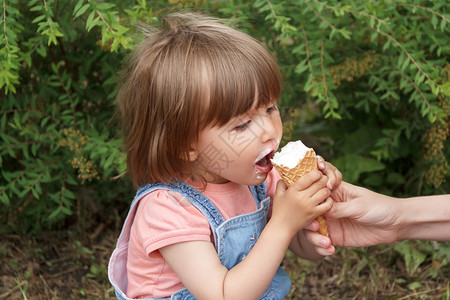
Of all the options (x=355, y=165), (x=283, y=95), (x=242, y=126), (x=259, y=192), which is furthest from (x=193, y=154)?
(x=355, y=165)

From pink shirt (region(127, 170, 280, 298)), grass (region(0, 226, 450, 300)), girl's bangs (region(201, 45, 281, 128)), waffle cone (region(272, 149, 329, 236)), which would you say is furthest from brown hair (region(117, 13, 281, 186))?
grass (region(0, 226, 450, 300))

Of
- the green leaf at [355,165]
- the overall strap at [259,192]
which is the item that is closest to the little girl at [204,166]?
the overall strap at [259,192]

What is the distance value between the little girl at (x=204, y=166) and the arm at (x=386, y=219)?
21 cm

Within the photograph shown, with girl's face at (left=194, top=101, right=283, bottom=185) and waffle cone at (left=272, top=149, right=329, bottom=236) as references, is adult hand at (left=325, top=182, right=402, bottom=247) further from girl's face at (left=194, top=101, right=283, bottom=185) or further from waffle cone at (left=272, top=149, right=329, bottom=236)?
girl's face at (left=194, top=101, right=283, bottom=185)

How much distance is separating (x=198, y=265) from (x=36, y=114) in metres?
1.39

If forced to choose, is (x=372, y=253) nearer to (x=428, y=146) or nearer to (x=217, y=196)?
(x=428, y=146)

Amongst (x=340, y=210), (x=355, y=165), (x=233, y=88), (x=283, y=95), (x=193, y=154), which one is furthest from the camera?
(x=355, y=165)

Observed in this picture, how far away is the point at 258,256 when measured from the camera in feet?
5.96

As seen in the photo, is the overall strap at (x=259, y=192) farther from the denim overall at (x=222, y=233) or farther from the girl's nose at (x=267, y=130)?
the girl's nose at (x=267, y=130)

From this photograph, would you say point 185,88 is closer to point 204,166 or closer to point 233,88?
point 233,88

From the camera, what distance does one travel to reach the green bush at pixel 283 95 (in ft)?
8.42

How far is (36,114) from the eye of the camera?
9.34ft

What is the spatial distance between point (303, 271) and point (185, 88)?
1538 millimetres

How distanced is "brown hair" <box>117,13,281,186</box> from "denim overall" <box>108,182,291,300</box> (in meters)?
0.08
